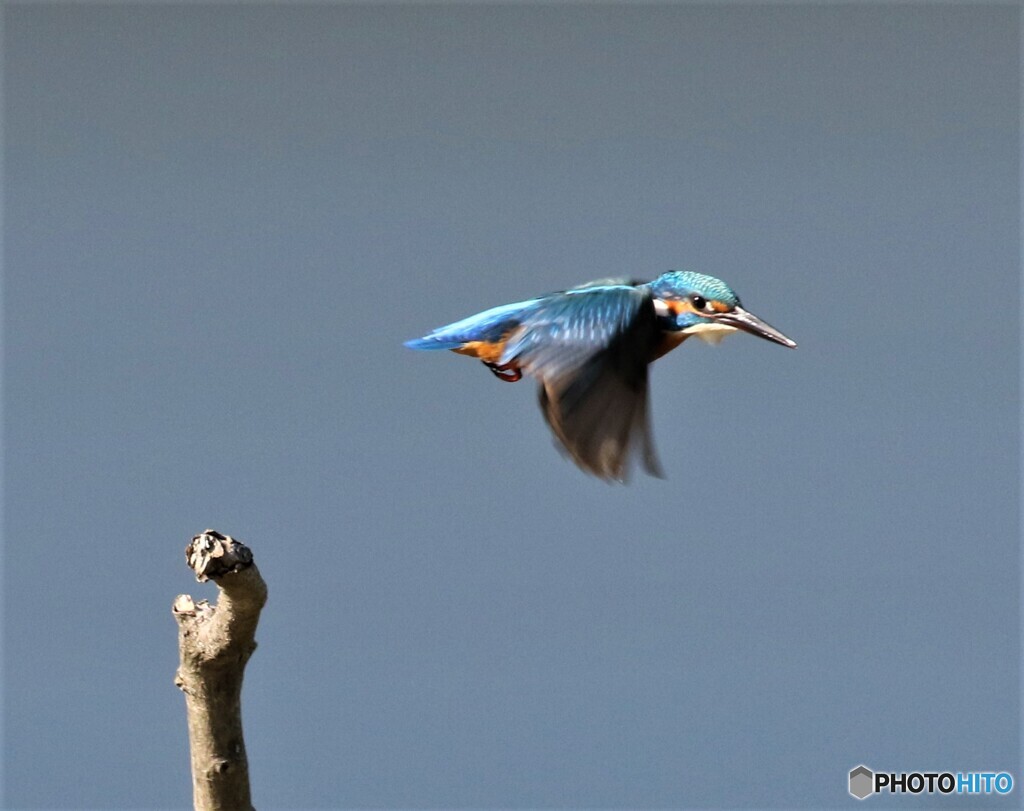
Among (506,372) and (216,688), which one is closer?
(216,688)

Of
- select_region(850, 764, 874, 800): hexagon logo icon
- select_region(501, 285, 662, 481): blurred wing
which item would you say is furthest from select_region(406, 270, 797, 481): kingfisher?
select_region(850, 764, 874, 800): hexagon logo icon

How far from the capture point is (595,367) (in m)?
1.69

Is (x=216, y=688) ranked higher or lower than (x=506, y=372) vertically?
lower

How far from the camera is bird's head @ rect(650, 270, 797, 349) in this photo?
6.06 feet

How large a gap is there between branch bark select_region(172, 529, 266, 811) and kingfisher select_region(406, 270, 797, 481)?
363 mm

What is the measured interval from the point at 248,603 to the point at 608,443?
0.39m

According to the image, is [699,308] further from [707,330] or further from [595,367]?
[595,367]

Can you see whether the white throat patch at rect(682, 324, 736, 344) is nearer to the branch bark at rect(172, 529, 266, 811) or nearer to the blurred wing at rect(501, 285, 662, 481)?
the blurred wing at rect(501, 285, 662, 481)

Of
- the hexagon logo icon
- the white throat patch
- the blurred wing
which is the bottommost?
the hexagon logo icon

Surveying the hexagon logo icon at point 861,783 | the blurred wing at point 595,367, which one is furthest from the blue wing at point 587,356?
the hexagon logo icon at point 861,783

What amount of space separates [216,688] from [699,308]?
68 centimetres

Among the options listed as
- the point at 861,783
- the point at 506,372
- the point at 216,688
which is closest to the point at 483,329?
the point at 506,372

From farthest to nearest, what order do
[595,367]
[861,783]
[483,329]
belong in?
[861,783]
[483,329]
[595,367]

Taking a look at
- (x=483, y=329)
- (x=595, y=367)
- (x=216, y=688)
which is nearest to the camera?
(x=216, y=688)
